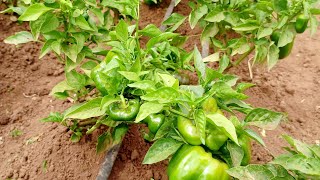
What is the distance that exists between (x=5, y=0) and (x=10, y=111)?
1.07 meters

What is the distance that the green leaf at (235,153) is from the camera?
1701 millimetres

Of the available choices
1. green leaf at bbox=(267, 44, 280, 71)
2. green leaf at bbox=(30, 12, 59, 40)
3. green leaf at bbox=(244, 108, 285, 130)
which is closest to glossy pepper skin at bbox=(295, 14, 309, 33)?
Result: green leaf at bbox=(267, 44, 280, 71)

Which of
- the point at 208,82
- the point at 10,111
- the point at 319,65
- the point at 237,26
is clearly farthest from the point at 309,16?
the point at 10,111

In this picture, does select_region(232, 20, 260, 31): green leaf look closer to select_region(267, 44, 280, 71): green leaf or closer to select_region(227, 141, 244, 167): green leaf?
select_region(267, 44, 280, 71): green leaf

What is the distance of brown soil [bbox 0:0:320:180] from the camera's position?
234 centimetres

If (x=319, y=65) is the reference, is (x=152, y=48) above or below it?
A: above

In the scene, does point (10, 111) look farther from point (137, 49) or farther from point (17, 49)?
point (137, 49)

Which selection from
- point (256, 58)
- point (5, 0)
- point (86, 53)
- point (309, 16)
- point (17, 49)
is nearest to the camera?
point (309, 16)

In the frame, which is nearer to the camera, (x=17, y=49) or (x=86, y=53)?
(x=86, y=53)

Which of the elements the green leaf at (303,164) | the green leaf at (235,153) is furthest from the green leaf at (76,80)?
the green leaf at (303,164)

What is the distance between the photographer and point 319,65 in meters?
3.38

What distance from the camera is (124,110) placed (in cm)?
189

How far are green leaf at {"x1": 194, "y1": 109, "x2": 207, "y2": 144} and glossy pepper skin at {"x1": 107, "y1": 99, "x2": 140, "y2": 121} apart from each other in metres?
0.33

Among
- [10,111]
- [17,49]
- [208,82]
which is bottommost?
[10,111]
